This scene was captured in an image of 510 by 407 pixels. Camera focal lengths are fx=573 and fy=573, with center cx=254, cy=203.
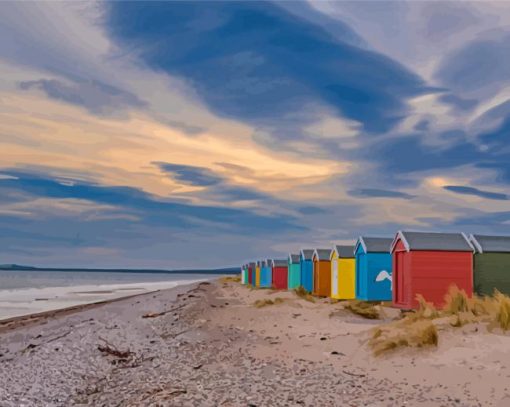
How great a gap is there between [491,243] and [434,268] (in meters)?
2.86

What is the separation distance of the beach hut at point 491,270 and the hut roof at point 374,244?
5.52m

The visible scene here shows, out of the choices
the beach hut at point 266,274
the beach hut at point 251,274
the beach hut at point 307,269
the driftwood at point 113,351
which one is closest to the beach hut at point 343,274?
the beach hut at point 307,269

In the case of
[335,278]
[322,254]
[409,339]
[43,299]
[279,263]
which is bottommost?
[43,299]

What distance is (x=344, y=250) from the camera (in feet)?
106

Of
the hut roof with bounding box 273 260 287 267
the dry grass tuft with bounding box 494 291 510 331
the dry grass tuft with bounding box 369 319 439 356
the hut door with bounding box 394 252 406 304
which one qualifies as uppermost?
the hut roof with bounding box 273 260 287 267

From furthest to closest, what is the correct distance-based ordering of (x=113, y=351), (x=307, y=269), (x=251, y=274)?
(x=251, y=274) → (x=307, y=269) → (x=113, y=351)

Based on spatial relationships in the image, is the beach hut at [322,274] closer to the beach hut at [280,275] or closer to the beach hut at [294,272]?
the beach hut at [294,272]

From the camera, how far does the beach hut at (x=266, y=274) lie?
55188mm

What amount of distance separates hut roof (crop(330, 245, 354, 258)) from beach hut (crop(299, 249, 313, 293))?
20.5 ft

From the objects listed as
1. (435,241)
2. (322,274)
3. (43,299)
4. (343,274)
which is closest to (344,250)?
(343,274)

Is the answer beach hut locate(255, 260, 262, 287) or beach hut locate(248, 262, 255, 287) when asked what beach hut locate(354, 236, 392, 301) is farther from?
beach hut locate(248, 262, 255, 287)

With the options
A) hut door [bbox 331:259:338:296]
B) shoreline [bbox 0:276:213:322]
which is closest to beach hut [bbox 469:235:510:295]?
hut door [bbox 331:259:338:296]

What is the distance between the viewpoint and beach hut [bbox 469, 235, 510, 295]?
22.1 meters

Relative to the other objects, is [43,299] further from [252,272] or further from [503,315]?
[503,315]
